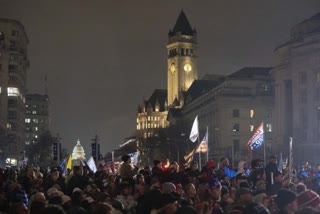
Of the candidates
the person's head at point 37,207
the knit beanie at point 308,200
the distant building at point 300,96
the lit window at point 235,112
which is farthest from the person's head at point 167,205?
the lit window at point 235,112

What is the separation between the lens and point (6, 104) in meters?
132

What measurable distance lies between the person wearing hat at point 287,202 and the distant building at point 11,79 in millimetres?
122074

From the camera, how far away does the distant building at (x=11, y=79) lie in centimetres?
13062

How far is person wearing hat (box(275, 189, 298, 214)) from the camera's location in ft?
32.4

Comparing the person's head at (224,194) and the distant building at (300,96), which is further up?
the distant building at (300,96)

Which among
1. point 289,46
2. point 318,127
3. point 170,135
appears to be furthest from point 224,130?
point 318,127

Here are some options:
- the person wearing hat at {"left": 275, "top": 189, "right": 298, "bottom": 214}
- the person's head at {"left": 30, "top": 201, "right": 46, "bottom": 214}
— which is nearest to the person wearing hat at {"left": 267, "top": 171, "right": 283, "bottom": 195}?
the person wearing hat at {"left": 275, "top": 189, "right": 298, "bottom": 214}

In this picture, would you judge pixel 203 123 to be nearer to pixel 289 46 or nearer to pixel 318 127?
pixel 289 46

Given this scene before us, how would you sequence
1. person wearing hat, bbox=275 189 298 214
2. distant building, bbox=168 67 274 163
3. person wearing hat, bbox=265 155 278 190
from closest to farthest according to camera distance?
person wearing hat, bbox=275 189 298 214 < person wearing hat, bbox=265 155 278 190 < distant building, bbox=168 67 274 163

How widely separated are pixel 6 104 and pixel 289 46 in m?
58.1

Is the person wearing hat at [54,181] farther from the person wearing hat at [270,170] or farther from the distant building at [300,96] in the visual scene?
the distant building at [300,96]

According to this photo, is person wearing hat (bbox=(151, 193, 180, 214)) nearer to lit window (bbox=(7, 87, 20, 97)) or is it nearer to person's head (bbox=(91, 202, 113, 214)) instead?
person's head (bbox=(91, 202, 113, 214))

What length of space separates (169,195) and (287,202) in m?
2.30

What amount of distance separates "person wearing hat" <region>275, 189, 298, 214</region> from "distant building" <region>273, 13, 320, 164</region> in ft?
255
